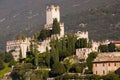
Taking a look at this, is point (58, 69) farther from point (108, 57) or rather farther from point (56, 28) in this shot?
point (56, 28)

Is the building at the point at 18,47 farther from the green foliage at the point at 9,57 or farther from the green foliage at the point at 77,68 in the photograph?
the green foliage at the point at 77,68

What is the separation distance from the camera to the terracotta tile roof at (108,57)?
104m

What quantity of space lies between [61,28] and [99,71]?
2130cm

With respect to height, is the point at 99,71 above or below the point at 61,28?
below

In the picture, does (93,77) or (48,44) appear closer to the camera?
(93,77)

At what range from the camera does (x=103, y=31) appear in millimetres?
190875

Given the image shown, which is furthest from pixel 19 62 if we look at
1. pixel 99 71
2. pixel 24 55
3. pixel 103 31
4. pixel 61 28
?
pixel 103 31

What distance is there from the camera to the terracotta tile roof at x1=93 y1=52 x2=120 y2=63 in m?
104

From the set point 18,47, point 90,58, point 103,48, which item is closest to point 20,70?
point 18,47

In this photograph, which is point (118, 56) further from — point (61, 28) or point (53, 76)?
point (61, 28)

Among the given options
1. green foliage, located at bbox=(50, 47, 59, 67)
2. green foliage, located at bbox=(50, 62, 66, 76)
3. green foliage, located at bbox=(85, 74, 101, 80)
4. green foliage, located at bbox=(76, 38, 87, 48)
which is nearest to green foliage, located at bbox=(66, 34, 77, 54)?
green foliage, located at bbox=(76, 38, 87, 48)

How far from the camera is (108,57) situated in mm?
104812

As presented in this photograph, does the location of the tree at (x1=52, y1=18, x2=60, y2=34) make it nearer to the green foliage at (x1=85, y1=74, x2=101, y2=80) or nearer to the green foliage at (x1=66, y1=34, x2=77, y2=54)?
the green foliage at (x1=66, y1=34, x2=77, y2=54)

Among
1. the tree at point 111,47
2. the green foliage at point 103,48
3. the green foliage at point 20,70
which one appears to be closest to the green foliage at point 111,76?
the tree at point 111,47
